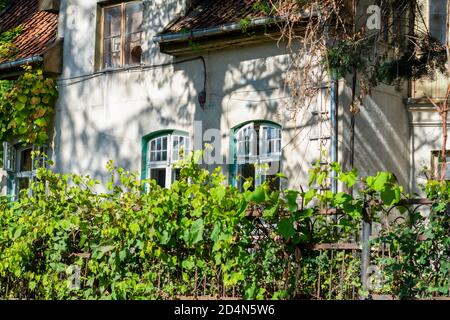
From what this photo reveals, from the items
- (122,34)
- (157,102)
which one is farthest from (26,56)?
(157,102)

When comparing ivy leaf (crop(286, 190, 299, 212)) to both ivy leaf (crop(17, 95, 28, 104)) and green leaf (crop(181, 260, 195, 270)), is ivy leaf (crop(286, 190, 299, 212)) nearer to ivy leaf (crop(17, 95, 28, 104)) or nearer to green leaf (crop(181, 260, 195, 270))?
green leaf (crop(181, 260, 195, 270))

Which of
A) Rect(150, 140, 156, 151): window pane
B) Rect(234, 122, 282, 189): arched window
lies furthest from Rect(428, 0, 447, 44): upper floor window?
Rect(150, 140, 156, 151): window pane

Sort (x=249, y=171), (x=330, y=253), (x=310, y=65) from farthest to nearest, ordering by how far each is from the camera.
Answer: (x=249, y=171), (x=310, y=65), (x=330, y=253)

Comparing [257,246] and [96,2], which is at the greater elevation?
[96,2]

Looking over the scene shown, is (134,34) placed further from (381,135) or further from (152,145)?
(381,135)

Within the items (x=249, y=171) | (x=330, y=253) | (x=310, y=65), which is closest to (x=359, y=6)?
(x=310, y=65)

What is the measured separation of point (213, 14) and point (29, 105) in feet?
14.3

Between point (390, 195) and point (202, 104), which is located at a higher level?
point (202, 104)

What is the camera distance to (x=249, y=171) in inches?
571

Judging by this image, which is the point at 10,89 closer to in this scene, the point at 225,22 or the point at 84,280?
the point at 225,22

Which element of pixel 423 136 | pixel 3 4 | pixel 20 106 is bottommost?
pixel 423 136

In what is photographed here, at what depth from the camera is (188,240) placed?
8250 mm

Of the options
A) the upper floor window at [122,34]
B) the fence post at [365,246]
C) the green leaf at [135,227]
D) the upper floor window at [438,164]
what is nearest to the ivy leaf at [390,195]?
the fence post at [365,246]
